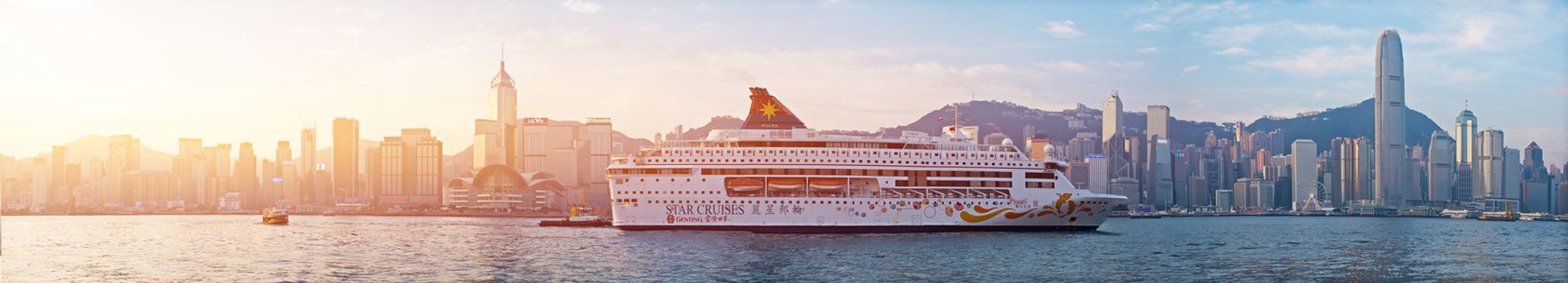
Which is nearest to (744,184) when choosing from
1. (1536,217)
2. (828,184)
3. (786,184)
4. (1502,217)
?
(786,184)

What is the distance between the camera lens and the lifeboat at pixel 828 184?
163ft

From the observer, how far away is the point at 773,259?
34000 millimetres

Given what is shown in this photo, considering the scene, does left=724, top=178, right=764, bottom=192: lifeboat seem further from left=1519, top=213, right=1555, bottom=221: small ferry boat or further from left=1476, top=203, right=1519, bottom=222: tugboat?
left=1519, top=213, right=1555, bottom=221: small ferry boat

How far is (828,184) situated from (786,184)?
1.77 metres

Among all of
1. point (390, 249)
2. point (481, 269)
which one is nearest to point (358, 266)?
point (481, 269)

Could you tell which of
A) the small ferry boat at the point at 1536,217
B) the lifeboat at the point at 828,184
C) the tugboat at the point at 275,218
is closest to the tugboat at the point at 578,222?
the lifeboat at the point at 828,184

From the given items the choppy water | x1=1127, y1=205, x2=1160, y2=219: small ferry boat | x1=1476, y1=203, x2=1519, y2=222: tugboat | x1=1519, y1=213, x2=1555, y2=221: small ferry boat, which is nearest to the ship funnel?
the choppy water

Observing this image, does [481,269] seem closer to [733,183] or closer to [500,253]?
[500,253]

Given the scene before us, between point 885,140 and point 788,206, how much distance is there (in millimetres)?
5656

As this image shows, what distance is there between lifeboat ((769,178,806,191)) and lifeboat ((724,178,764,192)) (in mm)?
519

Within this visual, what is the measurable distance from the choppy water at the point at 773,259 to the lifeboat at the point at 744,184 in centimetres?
224

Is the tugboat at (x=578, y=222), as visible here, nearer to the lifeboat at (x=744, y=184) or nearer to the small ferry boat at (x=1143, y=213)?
the lifeboat at (x=744, y=184)

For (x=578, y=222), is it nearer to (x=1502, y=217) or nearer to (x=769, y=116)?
(x=769, y=116)

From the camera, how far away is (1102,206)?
51.1m
